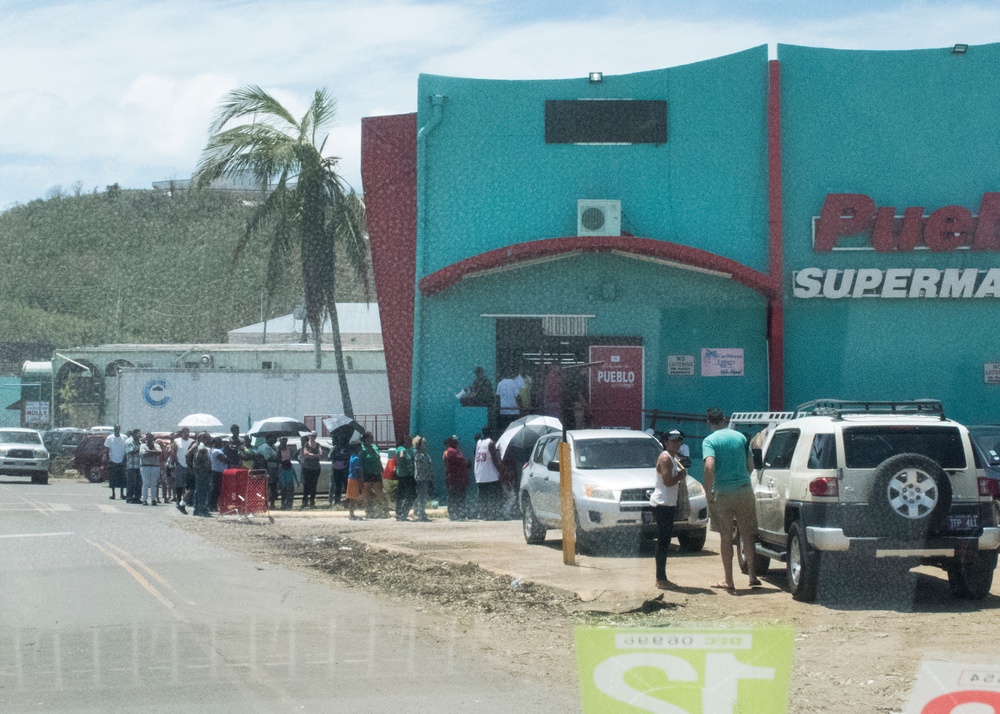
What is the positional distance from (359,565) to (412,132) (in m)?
13.6

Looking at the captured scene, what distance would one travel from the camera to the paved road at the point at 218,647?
7137mm

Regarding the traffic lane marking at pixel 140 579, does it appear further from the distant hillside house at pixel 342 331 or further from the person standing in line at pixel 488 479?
the distant hillside house at pixel 342 331

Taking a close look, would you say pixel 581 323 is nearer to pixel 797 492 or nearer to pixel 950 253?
pixel 950 253

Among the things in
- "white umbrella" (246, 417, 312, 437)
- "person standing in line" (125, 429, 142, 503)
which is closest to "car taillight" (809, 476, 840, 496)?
"person standing in line" (125, 429, 142, 503)

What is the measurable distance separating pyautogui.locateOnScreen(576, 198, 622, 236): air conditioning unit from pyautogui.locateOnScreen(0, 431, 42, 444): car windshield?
20519 millimetres

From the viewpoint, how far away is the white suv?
10672 mm

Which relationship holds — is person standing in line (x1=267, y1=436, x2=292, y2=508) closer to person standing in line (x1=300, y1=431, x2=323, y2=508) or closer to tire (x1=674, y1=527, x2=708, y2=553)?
person standing in line (x1=300, y1=431, x2=323, y2=508)

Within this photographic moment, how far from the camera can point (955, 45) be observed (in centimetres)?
2478

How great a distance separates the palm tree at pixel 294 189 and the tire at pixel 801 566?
2006 centimetres

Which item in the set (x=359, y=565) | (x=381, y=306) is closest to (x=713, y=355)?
(x=381, y=306)

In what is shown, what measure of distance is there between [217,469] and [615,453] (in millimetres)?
10176

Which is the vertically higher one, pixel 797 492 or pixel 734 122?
pixel 734 122

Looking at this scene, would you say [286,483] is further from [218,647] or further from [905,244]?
[218,647]

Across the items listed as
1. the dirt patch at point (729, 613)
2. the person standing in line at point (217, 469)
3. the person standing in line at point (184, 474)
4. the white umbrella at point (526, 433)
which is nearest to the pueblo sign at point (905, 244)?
the white umbrella at point (526, 433)
